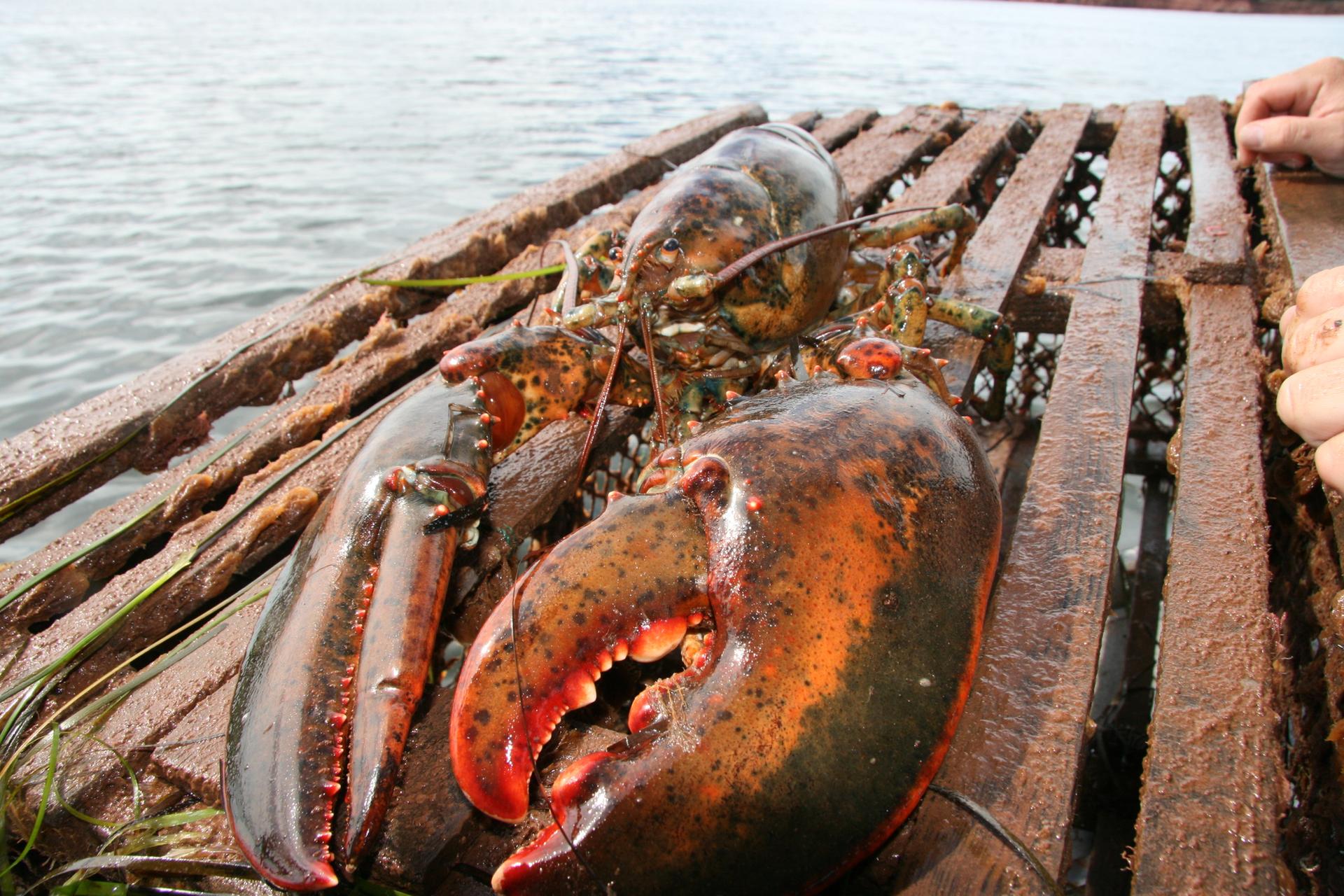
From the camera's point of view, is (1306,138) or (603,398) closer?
(603,398)

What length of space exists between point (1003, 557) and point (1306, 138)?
3.03 m

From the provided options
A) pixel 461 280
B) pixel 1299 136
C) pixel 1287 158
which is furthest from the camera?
pixel 1287 158

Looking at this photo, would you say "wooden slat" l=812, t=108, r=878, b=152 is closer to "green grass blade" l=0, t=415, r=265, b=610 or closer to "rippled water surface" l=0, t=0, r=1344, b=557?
"rippled water surface" l=0, t=0, r=1344, b=557

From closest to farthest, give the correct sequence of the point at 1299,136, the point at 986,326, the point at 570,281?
1. the point at 570,281
2. the point at 986,326
3. the point at 1299,136

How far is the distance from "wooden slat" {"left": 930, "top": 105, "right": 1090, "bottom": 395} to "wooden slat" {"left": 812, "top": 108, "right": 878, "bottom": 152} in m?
1.24

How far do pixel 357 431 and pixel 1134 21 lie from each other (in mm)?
33524

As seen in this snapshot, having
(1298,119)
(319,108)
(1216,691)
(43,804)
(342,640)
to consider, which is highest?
(1298,119)

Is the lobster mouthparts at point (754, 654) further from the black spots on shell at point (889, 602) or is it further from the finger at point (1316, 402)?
the finger at point (1316, 402)

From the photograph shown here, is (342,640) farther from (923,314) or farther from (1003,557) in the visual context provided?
(923,314)

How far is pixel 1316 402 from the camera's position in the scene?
5.99ft

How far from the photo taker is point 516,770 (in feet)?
3.93

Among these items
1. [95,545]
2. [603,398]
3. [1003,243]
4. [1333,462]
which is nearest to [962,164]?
[1003,243]

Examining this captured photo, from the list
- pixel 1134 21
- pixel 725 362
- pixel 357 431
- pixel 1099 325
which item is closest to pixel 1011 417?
pixel 1099 325

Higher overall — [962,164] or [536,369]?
[962,164]
